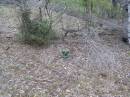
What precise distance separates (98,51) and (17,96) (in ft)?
11.5

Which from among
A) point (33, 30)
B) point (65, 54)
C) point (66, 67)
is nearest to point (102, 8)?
point (33, 30)

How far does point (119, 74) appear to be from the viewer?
8.19 m

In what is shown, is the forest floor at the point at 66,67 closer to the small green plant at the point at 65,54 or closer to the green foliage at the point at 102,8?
the small green plant at the point at 65,54

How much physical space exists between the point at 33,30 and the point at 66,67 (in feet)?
6.05

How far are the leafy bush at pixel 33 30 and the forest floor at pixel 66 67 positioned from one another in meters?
0.22

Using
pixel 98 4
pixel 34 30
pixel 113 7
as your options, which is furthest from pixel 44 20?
pixel 113 7

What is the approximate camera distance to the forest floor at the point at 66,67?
23.0 feet

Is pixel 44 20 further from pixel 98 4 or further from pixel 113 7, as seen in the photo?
pixel 113 7

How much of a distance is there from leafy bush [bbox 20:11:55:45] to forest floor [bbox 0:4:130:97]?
223mm

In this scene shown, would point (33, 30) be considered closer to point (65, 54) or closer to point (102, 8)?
point (65, 54)

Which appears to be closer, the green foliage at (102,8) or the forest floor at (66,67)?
the forest floor at (66,67)

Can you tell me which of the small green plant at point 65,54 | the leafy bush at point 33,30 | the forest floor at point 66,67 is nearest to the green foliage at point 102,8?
the forest floor at point 66,67

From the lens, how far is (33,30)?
919cm

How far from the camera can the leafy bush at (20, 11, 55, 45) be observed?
914cm
